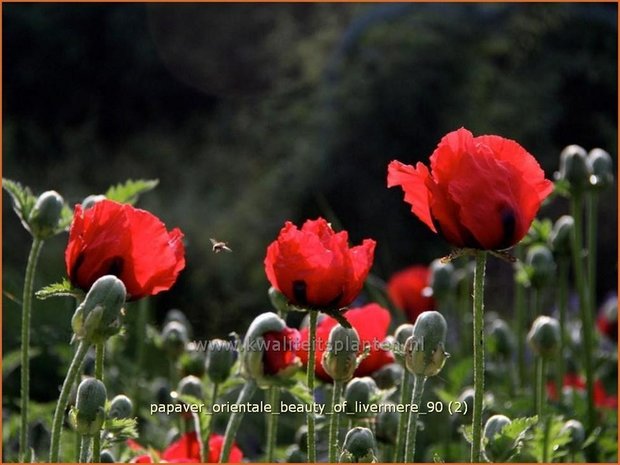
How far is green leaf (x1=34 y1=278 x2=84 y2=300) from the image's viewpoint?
40.5 inches

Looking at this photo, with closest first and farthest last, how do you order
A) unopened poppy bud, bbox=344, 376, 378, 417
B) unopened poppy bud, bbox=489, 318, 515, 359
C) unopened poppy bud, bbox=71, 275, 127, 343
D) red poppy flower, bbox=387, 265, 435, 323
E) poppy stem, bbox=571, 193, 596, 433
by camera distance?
unopened poppy bud, bbox=71, 275, 127, 343 < unopened poppy bud, bbox=344, 376, 378, 417 < poppy stem, bbox=571, 193, 596, 433 < unopened poppy bud, bbox=489, 318, 515, 359 < red poppy flower, bbox=387, 265, 435, 323

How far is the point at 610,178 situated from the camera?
168cm

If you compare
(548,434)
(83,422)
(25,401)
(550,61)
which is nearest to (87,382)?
(83,422)

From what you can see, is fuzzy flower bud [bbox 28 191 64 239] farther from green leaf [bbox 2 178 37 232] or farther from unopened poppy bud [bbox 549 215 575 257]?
unopened poppy bud [bbox 549 215 575 257]

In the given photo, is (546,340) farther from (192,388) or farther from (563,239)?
(192,388)

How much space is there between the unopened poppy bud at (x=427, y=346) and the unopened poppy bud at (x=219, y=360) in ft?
0.86

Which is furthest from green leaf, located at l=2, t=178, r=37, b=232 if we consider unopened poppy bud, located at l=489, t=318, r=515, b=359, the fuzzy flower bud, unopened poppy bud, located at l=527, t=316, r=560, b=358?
unopened poppy bud, located at l=489, t=318, r=515, b=359

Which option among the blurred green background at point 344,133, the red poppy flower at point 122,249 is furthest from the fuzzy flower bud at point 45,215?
the blurred green background at point 344,133

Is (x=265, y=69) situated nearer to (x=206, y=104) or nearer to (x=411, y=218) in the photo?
(x=206, y=104)

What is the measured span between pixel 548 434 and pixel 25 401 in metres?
0.55

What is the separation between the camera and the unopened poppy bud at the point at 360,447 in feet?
3.46

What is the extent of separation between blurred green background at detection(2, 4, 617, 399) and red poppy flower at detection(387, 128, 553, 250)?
5.09 ft

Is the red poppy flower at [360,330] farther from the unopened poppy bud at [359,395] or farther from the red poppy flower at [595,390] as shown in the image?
the red poppy flower at [595,390]

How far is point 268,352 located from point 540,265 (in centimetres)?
71
